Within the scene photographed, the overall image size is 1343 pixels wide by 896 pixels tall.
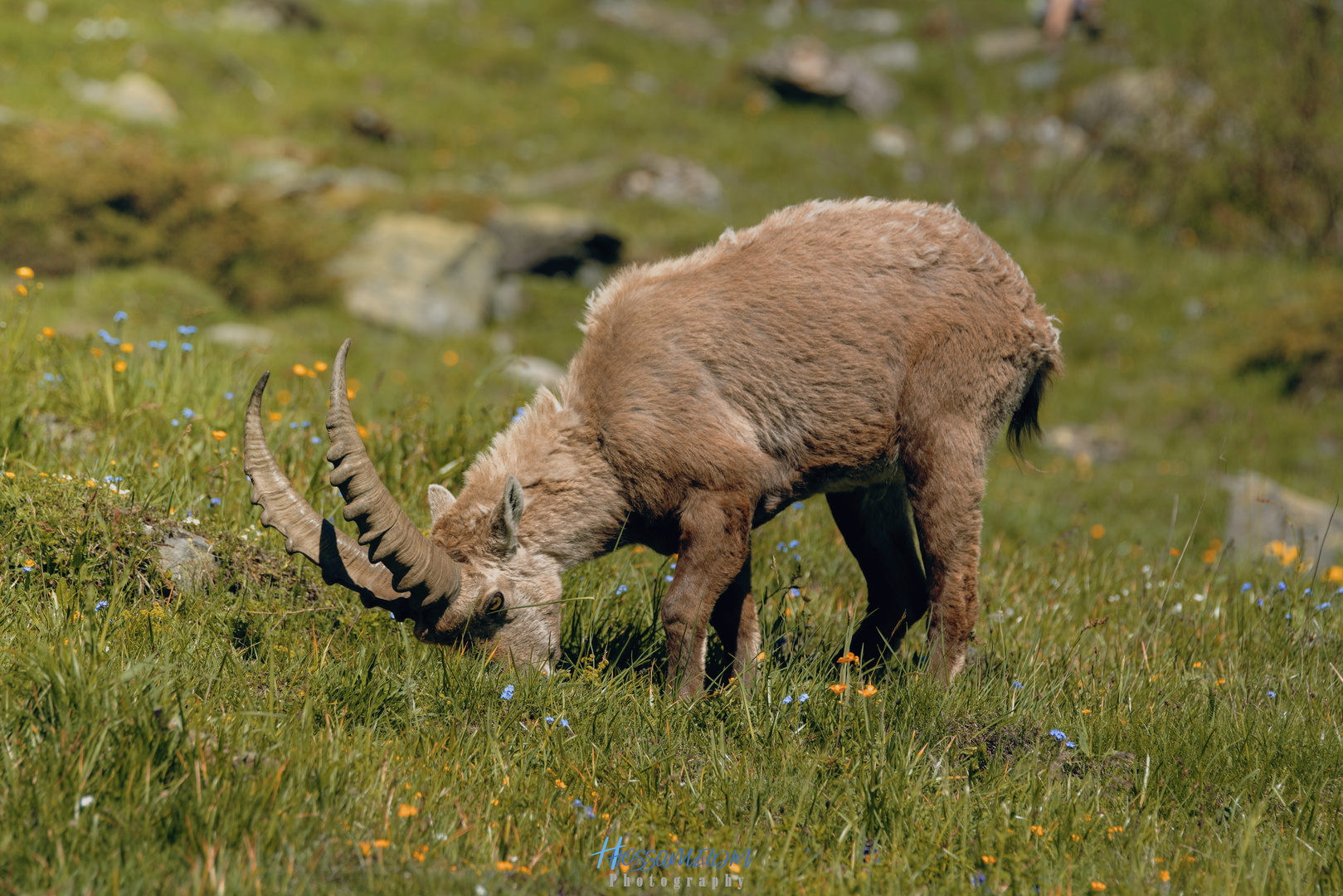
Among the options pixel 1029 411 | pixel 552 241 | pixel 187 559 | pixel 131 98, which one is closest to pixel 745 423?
pixel 1029 411

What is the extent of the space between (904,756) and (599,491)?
165 cm

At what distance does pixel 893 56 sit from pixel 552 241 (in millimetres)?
15266

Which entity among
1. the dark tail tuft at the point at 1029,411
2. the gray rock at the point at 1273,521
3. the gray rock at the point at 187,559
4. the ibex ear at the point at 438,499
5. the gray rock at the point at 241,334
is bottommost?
the gray rock at the point at 241,334

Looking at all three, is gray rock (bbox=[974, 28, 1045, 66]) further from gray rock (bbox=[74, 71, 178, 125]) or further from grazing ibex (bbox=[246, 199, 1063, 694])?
grazing ibex (bbox=[246, 199, 1063, 694])

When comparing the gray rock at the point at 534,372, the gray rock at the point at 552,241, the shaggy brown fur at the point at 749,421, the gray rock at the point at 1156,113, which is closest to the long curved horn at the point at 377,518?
the shaggy brown fur at the point at 749,421

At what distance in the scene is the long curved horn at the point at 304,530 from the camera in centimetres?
380

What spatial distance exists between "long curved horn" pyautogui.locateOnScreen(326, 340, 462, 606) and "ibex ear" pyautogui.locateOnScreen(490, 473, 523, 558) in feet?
0.86

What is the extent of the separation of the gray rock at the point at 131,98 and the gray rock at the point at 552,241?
253 inches

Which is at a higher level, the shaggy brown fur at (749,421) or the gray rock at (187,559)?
the shaggy brown fur at (749,421)

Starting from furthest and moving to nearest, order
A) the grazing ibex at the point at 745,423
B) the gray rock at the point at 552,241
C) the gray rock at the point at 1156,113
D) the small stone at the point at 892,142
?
1. the small stone at the point at 892,142
2. the gray rock at the point at 1156,113
3. the gray rock at the point at 552,241
4. the grazing ibex at the point at 745,423

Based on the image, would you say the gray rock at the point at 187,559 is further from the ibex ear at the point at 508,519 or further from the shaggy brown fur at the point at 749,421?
the ibex ear at the point at 508,519

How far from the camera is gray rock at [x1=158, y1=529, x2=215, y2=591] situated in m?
4.20

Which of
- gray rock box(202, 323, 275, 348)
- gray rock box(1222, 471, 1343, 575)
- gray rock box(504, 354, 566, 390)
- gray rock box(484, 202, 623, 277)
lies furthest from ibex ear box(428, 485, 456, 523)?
gray rock box(484, 202, 623, 277)

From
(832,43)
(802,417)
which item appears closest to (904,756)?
(802,417)
